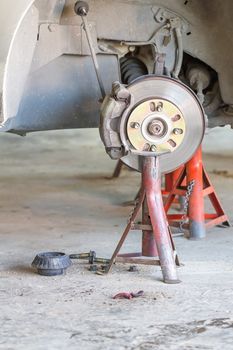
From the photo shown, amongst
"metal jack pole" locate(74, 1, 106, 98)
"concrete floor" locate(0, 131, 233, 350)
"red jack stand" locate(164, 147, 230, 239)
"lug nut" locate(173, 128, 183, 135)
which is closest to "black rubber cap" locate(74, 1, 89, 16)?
"metal jack pole" locate(74, 1, 106, 98)

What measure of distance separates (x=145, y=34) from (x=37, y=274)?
51.3 inches

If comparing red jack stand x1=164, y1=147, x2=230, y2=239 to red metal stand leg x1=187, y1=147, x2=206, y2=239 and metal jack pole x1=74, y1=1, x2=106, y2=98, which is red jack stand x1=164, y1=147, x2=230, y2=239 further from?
metal jack pole x1=74, y1=1, x2=106, y2=98

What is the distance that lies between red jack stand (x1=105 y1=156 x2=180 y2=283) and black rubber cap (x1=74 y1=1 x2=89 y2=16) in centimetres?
73

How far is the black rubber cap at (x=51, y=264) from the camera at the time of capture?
137 inches

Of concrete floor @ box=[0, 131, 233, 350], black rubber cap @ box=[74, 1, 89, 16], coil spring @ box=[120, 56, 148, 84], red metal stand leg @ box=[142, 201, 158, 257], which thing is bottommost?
concrete floor @ box=[0, 131, 233, 350]

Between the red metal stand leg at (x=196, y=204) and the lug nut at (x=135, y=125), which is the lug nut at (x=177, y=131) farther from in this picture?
the red metal stand leg at (x=196, y=204)

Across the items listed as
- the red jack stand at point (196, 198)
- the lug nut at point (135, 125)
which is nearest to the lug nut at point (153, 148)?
the lug nut at point (135, 125)

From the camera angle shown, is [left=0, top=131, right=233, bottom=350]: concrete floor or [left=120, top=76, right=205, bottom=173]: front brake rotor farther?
[left=120, top=76, right=205, bottom=173]: front brake rotor

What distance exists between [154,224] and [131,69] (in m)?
1.05

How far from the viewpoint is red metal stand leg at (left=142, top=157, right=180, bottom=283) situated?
3.40m

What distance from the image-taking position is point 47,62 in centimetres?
379

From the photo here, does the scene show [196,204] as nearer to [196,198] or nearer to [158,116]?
[196,198]

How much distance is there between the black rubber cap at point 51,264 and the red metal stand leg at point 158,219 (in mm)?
426

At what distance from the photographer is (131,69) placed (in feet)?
13.7
